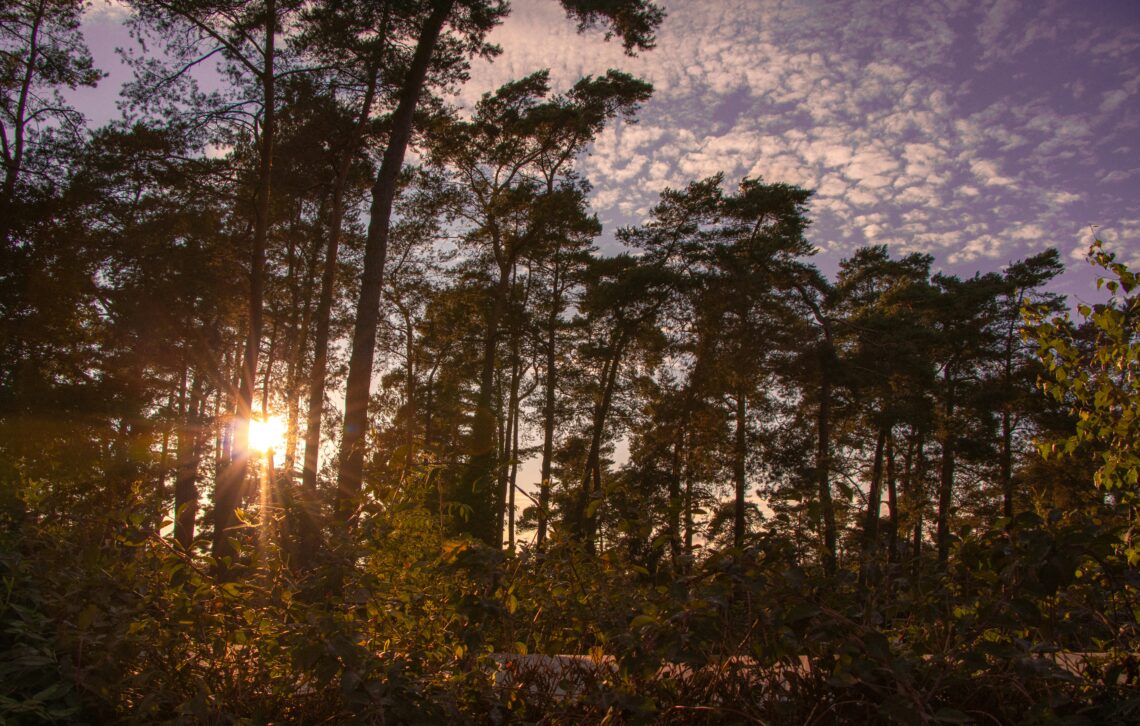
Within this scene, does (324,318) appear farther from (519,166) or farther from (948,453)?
(948,453)

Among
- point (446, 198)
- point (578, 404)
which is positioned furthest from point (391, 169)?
point (578, 404)

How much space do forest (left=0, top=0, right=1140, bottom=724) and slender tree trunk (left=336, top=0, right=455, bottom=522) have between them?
80 mm

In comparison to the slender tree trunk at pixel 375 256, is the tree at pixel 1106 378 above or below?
below

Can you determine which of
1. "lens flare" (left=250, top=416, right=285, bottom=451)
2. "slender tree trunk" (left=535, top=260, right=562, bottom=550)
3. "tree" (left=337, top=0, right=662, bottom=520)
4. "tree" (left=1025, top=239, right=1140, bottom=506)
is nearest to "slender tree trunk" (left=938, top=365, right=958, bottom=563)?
"slender tree trunk" (left=535, top=260, right=562, bottom=550)

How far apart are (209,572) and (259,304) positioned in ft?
34.6

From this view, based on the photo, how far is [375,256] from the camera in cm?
879

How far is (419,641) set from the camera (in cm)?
253

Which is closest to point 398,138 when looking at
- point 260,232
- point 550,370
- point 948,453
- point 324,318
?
point 260,232

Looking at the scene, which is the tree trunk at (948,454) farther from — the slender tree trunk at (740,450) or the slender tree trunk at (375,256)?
the slender tree trunk at (375,256)

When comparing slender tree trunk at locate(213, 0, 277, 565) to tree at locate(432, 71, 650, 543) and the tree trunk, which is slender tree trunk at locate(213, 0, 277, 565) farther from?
the tree trunk

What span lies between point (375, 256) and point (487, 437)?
8.95m

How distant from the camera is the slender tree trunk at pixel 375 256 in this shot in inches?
314

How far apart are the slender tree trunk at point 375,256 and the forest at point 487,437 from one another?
0.08 metres

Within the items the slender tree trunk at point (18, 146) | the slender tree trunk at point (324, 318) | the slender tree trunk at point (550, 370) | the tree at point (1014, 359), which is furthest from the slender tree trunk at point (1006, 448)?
the slender tree trunk at point (18, 146)
